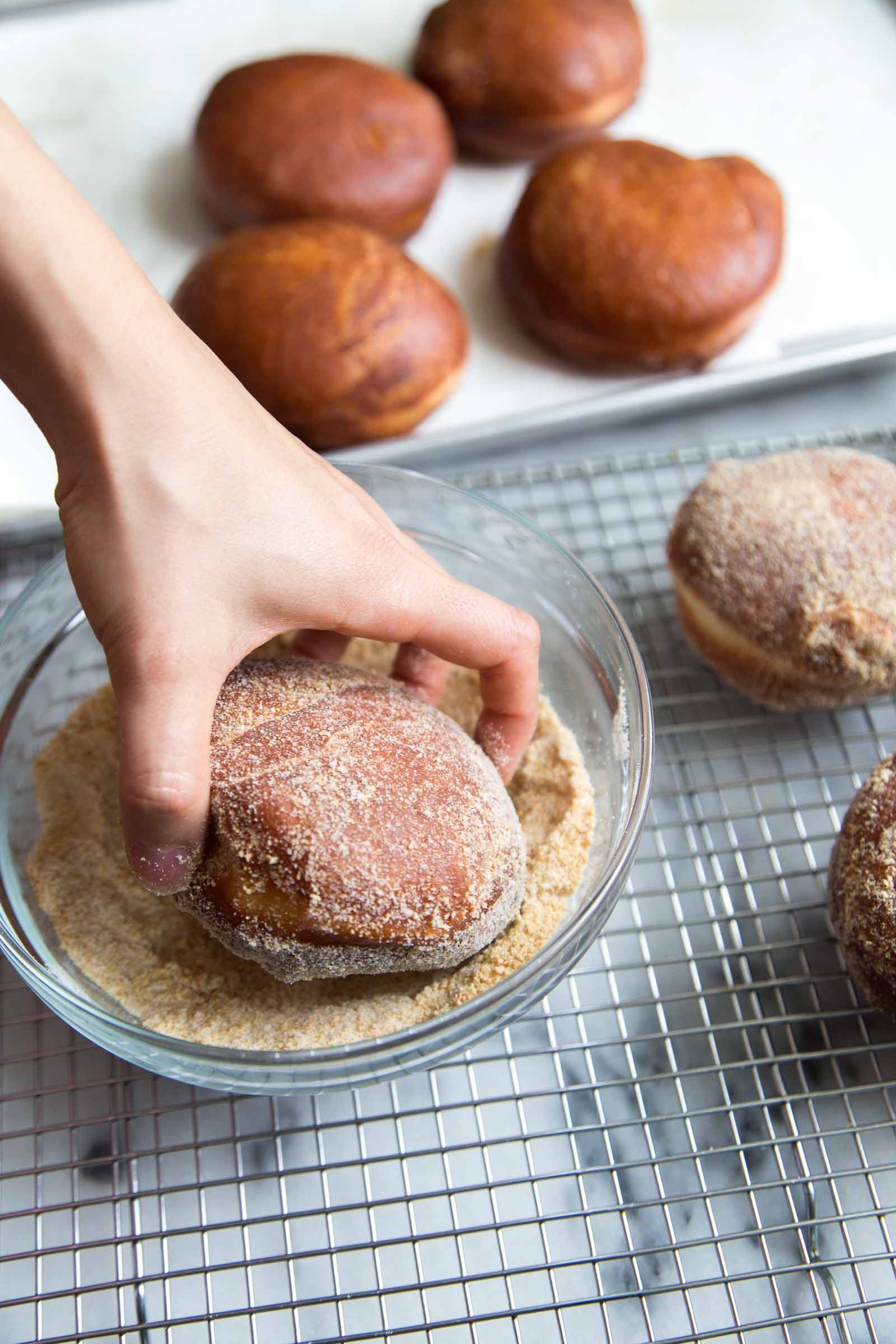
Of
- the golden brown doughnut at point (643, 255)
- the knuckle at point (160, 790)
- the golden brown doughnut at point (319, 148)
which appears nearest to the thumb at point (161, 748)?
the knuckle at point (160, 790)

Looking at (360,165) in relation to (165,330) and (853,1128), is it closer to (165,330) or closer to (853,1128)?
(165,330)

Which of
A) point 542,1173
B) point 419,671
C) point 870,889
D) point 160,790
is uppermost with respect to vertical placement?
point 160,790

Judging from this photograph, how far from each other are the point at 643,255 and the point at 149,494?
92 cm

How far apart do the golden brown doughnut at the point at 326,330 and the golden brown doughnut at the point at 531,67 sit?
1.27 feet

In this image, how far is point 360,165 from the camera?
1506mm

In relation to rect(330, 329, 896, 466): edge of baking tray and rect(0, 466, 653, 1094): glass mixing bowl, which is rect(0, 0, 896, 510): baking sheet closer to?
rect(330, 329, 896, 466): edge of baking tray

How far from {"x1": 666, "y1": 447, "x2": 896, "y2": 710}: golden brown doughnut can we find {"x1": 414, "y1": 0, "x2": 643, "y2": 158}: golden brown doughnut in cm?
76

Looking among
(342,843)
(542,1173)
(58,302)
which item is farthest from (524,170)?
(542,1173)

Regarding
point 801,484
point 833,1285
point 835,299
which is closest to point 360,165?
point 835,299

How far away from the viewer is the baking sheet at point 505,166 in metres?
1.51

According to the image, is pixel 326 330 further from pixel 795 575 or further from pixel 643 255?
pixel 795 575

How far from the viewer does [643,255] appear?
1399 mm

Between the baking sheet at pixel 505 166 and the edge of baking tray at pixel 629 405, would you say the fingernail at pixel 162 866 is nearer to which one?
the edge of baking tray at pixel 629 405

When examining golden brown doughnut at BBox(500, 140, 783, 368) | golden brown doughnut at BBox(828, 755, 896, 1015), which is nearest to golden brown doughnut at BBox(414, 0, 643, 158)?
golden brown doughnut at BBox(500, 140, 783, 368)
